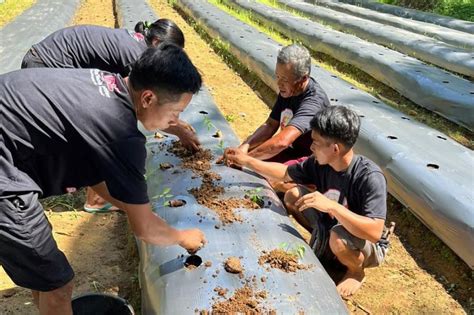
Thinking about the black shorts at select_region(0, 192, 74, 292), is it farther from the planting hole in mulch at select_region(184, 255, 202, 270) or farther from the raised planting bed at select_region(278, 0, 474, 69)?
the raised planting bed at select_region(278, 0, 474, 69)

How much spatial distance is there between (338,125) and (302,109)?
0.95 meters

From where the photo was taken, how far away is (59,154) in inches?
76.9

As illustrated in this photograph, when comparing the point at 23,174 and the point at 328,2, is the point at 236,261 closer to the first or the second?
the point at 23,174

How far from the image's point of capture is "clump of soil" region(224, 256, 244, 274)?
2254mm

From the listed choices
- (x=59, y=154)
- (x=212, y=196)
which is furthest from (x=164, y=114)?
(x=212, y=196)

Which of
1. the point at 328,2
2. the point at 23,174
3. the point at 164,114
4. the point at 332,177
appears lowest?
the point at 328,2

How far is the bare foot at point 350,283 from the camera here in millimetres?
2938

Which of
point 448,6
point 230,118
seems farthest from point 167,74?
point 448,6

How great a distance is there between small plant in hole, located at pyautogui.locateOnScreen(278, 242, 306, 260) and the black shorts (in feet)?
3.50

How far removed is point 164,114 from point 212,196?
110cm

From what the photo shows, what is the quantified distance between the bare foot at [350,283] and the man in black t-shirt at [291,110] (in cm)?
99

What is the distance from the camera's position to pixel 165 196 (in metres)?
2.99

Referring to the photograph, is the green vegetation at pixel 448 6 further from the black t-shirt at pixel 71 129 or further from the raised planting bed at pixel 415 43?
the black t-shirt at pixel 71 129

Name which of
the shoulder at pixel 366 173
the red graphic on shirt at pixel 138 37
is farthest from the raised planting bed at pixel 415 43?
the red graphic on shirt at pixel 138 37
